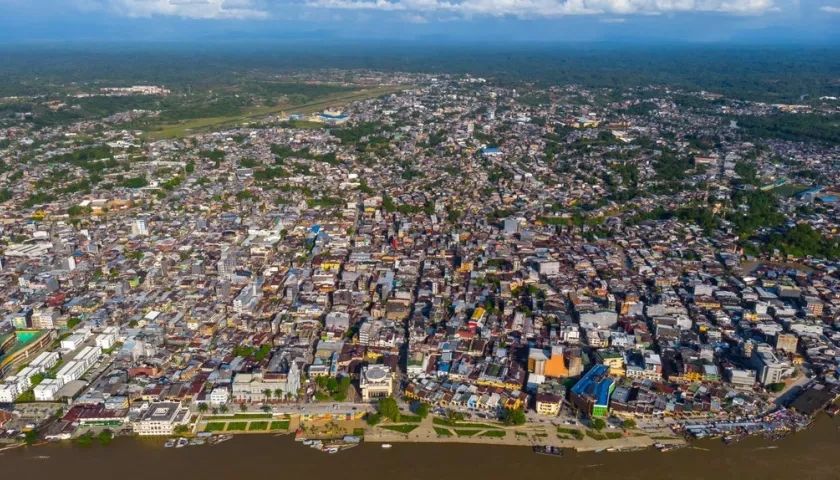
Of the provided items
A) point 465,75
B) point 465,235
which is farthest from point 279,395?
point 465,75

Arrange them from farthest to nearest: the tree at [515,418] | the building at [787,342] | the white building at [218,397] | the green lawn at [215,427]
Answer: the building at [787,342]
the white building at [218,397]
the tree at [515,418]
the green lawn at [215,427]

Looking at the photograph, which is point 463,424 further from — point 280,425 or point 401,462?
point 280,425

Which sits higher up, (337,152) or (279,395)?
(337,152)

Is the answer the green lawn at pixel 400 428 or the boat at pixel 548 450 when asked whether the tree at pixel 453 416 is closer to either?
the green lawn at pixel 400 428

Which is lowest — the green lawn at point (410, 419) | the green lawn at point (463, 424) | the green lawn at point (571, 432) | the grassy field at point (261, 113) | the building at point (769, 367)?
the green lawn at point (463, 424)

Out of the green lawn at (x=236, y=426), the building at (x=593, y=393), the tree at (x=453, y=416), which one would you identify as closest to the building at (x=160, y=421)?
the green lawn at (x=236, y=426)

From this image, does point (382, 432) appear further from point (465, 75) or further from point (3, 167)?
point (465, 75)
